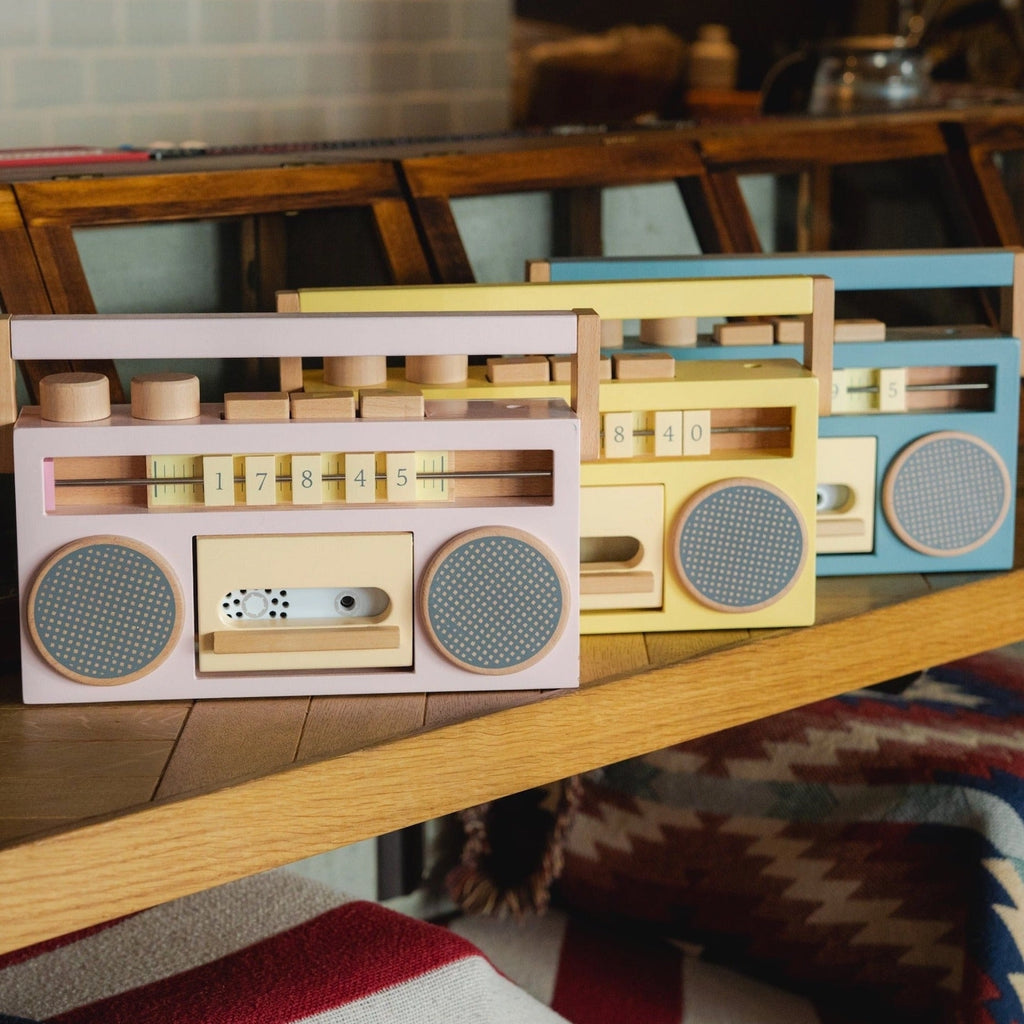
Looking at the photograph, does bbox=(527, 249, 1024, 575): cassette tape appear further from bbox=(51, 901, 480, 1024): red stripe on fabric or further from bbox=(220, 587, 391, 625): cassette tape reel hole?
bbox=(51, 901, 480, 1024): red stripe on fabric

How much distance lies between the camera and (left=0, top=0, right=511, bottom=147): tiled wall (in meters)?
1.89

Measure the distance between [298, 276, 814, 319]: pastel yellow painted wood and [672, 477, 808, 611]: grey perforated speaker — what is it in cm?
13

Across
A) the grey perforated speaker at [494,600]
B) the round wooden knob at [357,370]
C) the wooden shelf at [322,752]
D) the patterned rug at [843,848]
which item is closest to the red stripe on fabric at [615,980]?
the patterned rug at [843,848]

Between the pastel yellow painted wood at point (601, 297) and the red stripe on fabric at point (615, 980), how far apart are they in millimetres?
723

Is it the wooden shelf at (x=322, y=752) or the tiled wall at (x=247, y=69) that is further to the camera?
the tiled wall at (x=247, y=69)

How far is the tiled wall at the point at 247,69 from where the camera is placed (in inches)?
74.5

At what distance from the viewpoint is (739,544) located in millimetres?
907

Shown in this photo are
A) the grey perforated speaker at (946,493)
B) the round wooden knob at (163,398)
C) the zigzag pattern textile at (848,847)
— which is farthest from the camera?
the zigzag pattern textile at (848,847)

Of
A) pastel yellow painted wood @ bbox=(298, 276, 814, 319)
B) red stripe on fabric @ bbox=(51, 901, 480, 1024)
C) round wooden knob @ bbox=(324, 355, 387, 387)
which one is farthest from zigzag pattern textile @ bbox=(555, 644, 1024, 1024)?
round wooden knob @ bbox=(324, 355, 387, 387)

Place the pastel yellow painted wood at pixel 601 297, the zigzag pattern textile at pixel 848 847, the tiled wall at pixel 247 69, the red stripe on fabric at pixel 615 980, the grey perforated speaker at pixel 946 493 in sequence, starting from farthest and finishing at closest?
1. the tiled wall at pixel 247 69
2. the red stripe on fabric at pixel 615 980
3. the zigzag pattern textile at pixel 848 847
4. the grey perforated speaker at pixel 946 493
5. the pastel yellow painted wood at pixel 601 297

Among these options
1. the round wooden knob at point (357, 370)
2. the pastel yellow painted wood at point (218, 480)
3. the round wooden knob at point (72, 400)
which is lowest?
the pastel yellow painted wood at point (218, 480)

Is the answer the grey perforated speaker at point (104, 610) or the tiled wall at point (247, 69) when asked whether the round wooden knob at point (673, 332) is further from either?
the tiled wall at point (247, 69)

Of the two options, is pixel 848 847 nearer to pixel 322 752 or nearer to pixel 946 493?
pixel 946 493

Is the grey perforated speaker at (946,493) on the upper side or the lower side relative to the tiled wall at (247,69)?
lower
